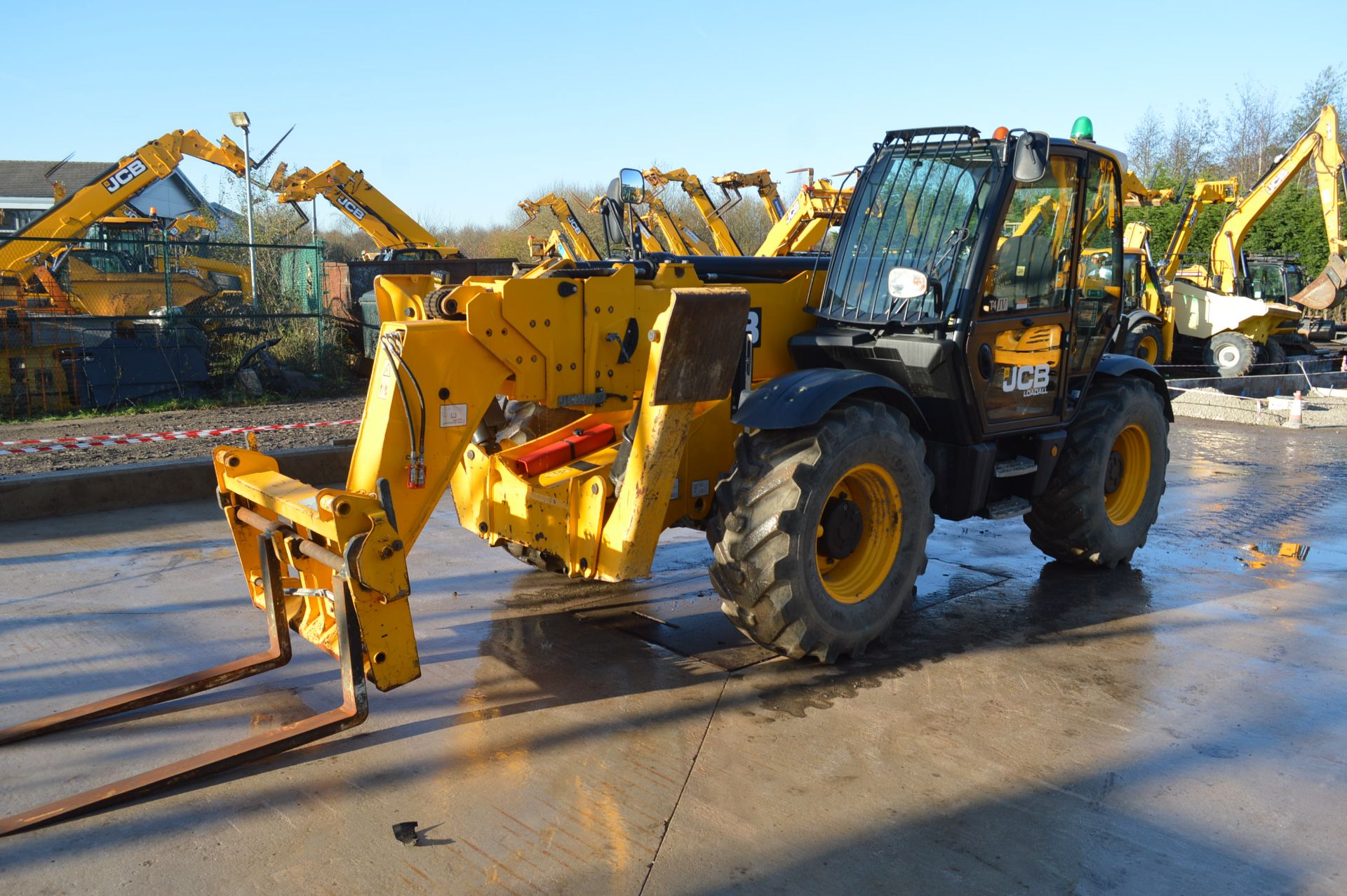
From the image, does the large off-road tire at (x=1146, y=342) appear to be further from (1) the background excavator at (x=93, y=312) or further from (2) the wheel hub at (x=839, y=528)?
(1) the background excavator at (x=93, y=312)

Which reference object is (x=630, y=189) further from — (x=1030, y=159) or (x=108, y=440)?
(x=108, y=440)

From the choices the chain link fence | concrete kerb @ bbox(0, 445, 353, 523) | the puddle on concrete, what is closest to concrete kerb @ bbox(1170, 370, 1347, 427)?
the puddle on concrete

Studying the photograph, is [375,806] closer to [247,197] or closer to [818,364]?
[818,364]

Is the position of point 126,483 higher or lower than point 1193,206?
lower

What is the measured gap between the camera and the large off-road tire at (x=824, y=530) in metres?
4.53

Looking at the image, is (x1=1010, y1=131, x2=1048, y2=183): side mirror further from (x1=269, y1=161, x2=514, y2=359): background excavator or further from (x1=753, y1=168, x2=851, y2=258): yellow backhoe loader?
(x1=269, y1=161, x2=514, y2=359): background excavator

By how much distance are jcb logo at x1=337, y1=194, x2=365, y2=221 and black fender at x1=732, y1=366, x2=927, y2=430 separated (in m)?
16.5

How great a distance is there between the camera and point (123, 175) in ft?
55.2

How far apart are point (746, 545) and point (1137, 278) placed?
11.4 ft

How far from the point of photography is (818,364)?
5.70m

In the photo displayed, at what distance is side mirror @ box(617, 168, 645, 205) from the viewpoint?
253 inches

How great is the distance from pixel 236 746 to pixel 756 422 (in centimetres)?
243

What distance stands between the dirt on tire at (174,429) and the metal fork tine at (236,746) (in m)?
5.06

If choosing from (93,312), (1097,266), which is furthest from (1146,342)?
(93,312)
